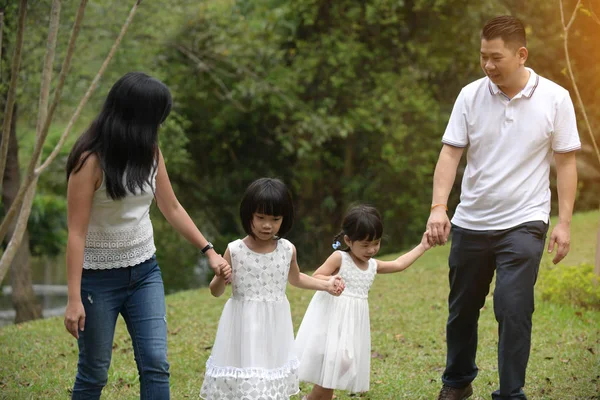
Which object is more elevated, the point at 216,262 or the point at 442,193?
the point at 442,193

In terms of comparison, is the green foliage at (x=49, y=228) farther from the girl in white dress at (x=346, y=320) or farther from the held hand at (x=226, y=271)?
the held hand at (x=226, y=271)

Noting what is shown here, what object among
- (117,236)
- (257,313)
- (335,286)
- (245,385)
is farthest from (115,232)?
(335,286)

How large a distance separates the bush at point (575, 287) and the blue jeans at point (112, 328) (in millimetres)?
5715

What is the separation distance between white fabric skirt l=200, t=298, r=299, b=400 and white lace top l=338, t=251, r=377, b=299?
566 mm

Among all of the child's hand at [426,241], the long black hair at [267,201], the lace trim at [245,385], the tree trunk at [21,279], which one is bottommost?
the tree trunk at [21,279]

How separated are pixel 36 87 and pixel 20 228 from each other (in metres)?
6.53

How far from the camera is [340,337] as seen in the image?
4.75 metres

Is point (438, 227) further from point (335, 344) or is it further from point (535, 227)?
point (335, 344)

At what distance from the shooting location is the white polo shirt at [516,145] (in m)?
4.39

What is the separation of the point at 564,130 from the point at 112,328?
Result: 2.39 metres

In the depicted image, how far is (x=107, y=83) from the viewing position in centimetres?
1326

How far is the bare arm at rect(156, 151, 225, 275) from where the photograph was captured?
3.95m

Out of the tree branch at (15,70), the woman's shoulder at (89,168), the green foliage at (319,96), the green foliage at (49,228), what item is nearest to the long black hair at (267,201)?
the woman's shoulder at (89,168)

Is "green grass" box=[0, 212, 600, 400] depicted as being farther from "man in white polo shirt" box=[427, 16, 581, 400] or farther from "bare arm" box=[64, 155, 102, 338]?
"bare arm" box=[64, 155, 102, 338]
